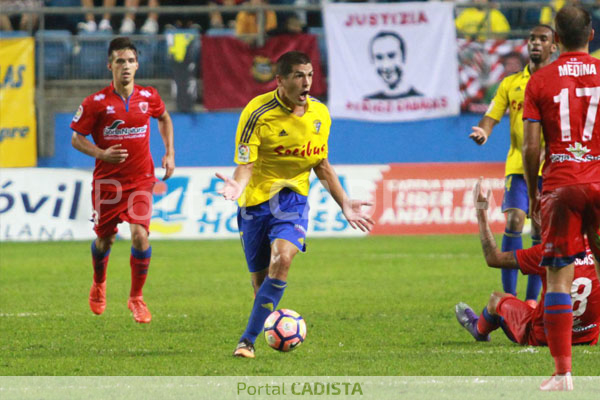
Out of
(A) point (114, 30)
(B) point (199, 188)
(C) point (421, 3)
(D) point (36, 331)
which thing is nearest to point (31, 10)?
(A) point (114, 30)

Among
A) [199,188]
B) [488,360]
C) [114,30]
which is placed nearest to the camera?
[488,360]

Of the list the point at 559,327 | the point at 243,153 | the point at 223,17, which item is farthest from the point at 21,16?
the point at 559,327

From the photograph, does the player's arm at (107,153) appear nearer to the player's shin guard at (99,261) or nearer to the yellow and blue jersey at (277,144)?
the player's shin guard at (99,261)

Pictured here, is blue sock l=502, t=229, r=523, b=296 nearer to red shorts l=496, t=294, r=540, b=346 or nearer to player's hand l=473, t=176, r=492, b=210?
red shorts l=496, t=294, r=540, b=346

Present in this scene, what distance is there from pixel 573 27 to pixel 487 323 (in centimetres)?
263

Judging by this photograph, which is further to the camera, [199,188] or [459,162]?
[459,162]

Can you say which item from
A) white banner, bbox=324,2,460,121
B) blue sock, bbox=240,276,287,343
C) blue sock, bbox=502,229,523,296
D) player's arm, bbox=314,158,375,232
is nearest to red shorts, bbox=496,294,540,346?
player's arm, bbox=314,158,375,232

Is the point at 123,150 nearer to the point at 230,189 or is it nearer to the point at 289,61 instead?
the point at 289,61

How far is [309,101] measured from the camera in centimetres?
756

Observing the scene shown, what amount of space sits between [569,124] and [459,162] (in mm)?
12772

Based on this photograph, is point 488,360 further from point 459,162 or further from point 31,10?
point 31,10

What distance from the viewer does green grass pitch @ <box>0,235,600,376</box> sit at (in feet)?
22.2

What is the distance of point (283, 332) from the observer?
6.91 meters

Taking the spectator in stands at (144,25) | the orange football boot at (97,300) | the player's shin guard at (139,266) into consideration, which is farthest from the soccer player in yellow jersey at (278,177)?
the spectator in stands at (144,25)
